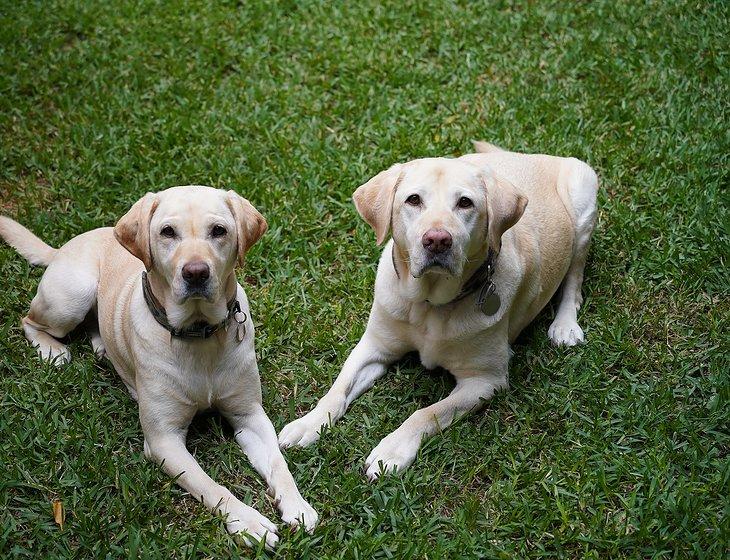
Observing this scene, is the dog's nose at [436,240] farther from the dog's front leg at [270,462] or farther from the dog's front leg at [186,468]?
the dog's front leg at [186,468]

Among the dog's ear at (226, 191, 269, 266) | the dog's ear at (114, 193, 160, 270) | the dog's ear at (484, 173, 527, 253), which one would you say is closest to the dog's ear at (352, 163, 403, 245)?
the dog's ear at (484, 173, 527, 253)

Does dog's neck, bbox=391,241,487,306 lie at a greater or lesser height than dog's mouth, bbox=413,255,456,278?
lesser

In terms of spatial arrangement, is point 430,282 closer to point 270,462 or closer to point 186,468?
point 270,462

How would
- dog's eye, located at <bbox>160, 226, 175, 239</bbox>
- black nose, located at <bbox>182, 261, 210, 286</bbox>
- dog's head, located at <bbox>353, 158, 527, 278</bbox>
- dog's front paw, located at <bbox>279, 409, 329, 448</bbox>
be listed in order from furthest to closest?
dog's front paw, located at <bbox>279, 409, 329, 448</bbox>, dog's head, located at <bbox>353, 158, 527, 278</bbox>, dog's eye, located at <bbox>160, 226, 175, 239</bbox>, black nose, located at <bbox>182, 261, 210, 286</bbox>

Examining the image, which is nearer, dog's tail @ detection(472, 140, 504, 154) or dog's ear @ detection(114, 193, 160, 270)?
dog's ear @ detection(114, 193, 160, 270)

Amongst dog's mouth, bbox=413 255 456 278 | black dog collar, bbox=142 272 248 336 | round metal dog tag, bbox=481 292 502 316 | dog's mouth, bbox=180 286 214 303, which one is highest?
dog's mouth, bbox=180 286 214 303

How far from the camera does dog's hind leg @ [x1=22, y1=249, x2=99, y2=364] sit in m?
4.66

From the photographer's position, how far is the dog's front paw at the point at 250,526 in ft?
12.2

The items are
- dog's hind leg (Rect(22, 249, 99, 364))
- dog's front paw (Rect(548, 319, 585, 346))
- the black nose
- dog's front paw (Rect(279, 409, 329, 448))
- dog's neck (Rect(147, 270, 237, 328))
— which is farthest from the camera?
dog's front paw (Rect(548, 319, 585, 346))

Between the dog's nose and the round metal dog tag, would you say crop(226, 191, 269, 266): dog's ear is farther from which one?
the round metal dog tag

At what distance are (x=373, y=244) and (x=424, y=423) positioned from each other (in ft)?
5.33

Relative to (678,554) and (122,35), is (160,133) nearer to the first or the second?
(122,35)

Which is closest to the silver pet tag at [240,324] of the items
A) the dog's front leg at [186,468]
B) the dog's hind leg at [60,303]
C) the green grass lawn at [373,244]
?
the dog's front leg at [186,468]

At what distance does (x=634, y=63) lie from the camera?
22.9 feet
